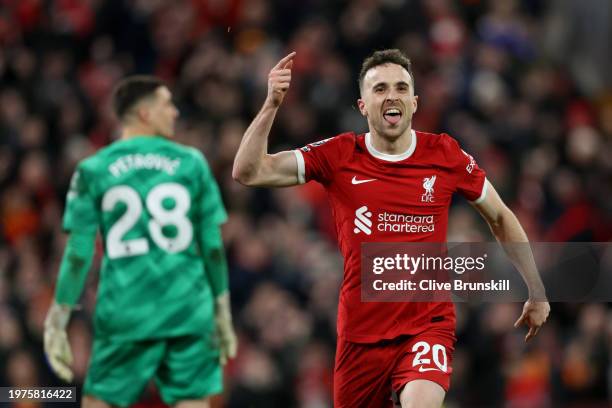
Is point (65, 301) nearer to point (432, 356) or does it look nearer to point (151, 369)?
point (151, 369)

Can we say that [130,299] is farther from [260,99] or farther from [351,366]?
[260,99]

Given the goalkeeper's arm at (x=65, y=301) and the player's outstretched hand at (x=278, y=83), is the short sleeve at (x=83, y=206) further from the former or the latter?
the player's outstretched hand at (x=278, y=83)

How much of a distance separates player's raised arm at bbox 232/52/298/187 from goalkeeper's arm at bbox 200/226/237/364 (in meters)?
0.83

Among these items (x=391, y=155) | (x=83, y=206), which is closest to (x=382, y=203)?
(x=391, y=155)

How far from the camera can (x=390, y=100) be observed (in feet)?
22.1

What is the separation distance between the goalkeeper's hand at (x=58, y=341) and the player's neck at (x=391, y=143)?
203 centimetres

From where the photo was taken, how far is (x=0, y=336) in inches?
439

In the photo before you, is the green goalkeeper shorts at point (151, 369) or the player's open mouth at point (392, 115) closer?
the player's open mouth at point (392, 115)

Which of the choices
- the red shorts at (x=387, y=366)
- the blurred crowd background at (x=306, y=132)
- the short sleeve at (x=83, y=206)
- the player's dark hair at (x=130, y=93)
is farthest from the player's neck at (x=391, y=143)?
the blurred crowd background at (x=306, y=132)

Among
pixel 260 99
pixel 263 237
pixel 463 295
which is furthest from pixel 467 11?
pixel 463 295

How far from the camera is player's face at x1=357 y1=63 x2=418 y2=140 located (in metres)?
6.74

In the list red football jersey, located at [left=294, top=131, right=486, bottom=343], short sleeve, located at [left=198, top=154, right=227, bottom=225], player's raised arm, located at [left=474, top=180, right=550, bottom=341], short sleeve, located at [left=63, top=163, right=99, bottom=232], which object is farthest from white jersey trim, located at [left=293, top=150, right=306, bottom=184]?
short sleeve, located at [left=63, top=163, right=99, bottom=232]

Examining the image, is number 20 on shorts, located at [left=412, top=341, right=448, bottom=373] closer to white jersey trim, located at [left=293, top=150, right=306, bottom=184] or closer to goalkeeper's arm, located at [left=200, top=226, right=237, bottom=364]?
white jersey trim, located at [left=293, top=150, right=306, bottom=184]

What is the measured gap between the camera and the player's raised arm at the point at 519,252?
6.97 metres
